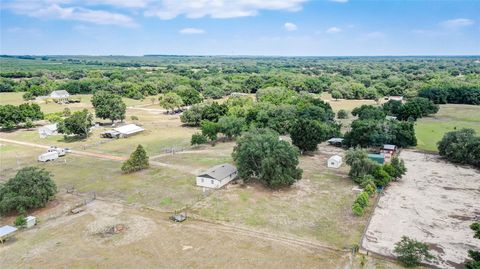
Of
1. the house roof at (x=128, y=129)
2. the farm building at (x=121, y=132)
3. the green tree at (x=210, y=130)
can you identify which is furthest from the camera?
the house roof at (x=128, y=129)

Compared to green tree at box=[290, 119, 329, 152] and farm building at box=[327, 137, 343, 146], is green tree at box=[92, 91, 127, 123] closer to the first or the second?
green tree at box=[290, 119, 329, 152]

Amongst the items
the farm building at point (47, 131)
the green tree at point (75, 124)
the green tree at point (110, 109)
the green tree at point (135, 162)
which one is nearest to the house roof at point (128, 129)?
the green tree at point (75, 124)

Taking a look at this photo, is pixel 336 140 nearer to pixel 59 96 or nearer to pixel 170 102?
pixel 170 102

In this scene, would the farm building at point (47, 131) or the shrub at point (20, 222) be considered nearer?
the shrub at point (20, 222)

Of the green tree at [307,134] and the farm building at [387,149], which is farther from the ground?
the green tree at [307,134]

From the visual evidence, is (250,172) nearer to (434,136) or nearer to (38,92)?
(434,136)

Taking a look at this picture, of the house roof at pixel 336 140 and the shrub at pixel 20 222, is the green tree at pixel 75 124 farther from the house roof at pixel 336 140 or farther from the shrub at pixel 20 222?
the house roof at pixel 336 140

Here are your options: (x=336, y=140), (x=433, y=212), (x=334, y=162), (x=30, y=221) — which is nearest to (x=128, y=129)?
(x=336, y=140)
